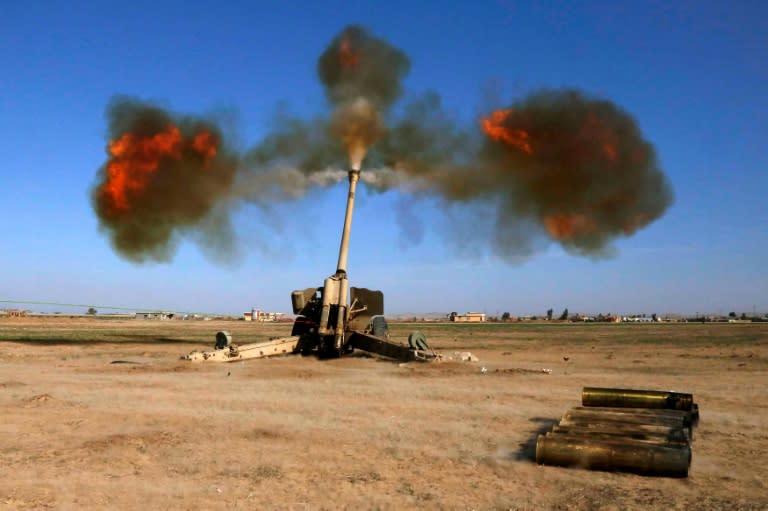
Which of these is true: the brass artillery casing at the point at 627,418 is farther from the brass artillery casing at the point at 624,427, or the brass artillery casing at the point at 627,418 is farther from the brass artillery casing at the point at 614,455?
the brass artillery casing at the point at 614,455

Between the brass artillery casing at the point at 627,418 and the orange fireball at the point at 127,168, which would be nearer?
the brass artillery casing at the point at 627,418

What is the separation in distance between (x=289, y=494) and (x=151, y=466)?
79.3 inches

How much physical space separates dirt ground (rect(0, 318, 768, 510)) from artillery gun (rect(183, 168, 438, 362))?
9.13 feet

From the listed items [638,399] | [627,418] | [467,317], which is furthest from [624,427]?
[467,317]

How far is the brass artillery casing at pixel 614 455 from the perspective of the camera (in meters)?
7.20

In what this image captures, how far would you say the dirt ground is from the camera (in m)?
6.67

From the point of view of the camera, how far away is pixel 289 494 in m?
6.78

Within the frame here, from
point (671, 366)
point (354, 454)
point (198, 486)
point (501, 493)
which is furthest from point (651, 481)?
point (671, 366)

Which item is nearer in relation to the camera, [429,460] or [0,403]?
[429,460]

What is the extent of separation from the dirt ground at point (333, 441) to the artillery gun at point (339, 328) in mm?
2783

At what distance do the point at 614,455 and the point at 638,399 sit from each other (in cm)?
358

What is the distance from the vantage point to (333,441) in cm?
922

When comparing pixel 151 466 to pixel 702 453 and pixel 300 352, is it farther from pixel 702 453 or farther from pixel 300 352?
pixel 300 352

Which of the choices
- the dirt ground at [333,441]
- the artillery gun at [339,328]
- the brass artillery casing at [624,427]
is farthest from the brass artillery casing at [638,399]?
the artillery gun at [339,328]
